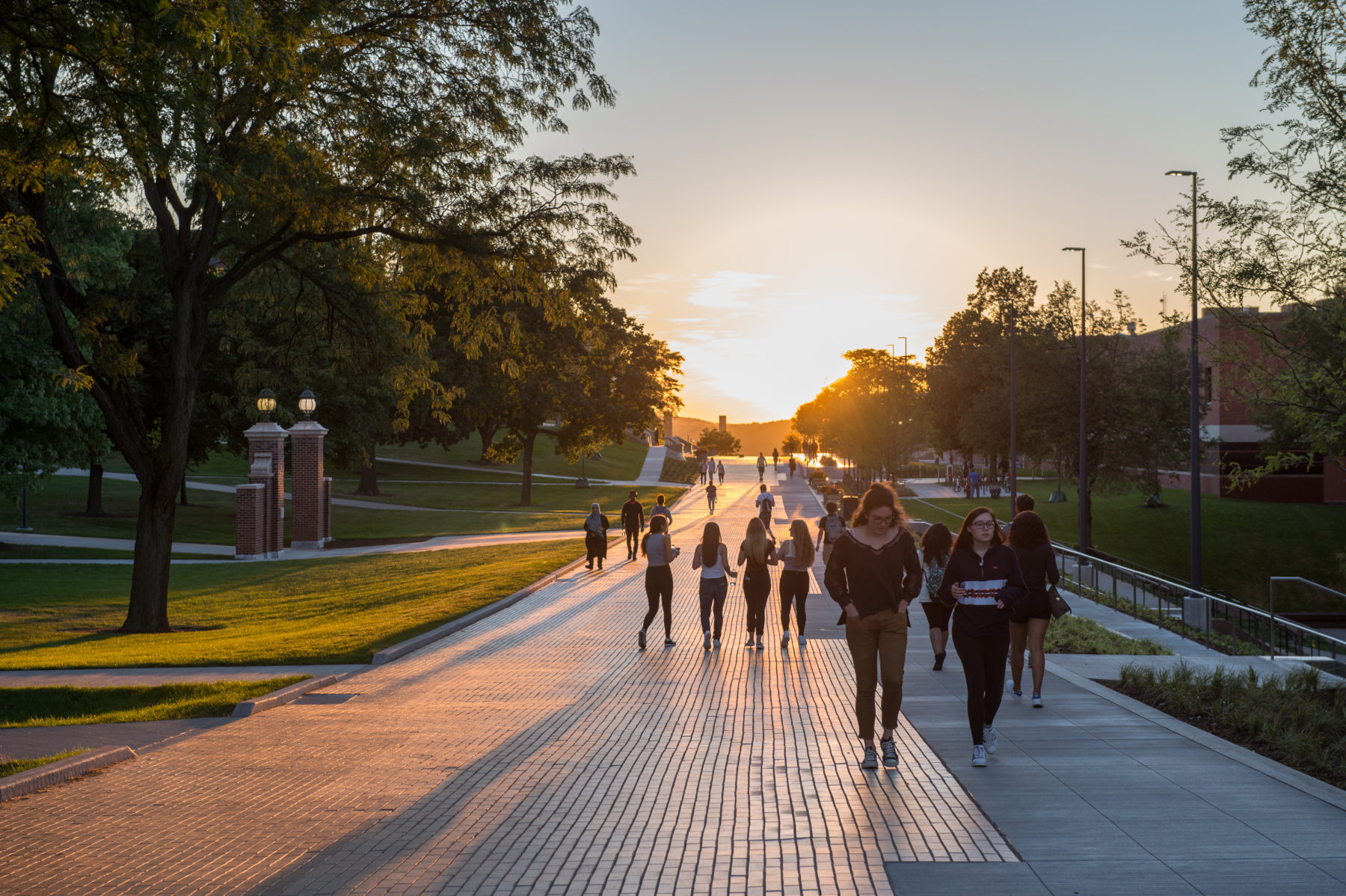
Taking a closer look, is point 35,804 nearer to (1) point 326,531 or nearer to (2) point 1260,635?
(2) point 1260,635

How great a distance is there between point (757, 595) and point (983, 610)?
631cm

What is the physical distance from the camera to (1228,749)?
324 inches

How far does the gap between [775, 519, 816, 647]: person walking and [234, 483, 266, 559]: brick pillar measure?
1970 cm

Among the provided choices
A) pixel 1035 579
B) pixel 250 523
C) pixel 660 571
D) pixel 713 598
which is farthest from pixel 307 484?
pixel 1035 579

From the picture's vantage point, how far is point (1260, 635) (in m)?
18.5

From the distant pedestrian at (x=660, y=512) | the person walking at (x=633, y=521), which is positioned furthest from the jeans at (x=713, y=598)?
the person walking at (x=633, y=521)

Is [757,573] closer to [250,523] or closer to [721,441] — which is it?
[250,523]

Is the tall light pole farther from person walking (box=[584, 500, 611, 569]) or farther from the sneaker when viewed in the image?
the sneaker

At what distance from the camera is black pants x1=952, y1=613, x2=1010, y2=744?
782cm

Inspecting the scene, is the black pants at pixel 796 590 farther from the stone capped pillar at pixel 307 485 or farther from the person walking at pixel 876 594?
the stone capped pillar at pixel 307 485

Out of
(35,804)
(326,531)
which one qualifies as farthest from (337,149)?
(326,531)

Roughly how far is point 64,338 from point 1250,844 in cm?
1518

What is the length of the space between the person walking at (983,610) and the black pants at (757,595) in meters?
5.93

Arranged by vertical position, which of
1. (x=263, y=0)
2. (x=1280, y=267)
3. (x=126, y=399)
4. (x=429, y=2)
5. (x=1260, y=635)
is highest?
(x=429, y=2)
